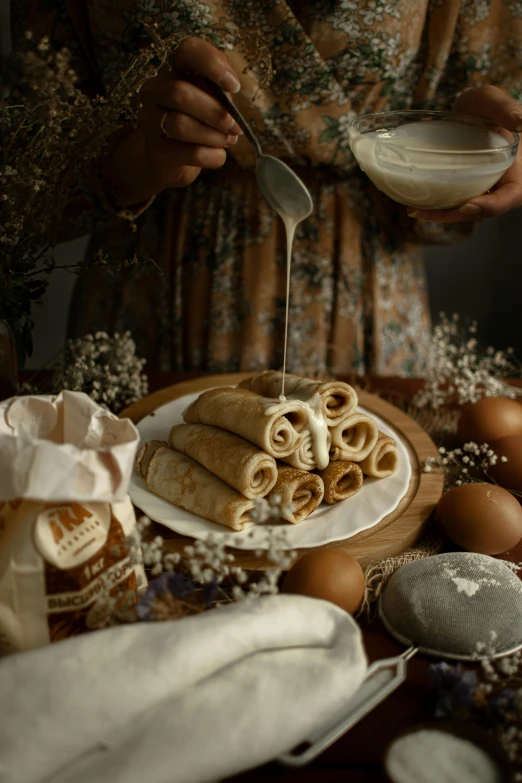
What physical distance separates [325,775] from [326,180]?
1.60m

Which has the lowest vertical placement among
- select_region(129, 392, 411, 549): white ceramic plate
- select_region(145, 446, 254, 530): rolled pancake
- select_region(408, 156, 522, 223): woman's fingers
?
select_region(129, 392, 411, 549): white ceramic plate

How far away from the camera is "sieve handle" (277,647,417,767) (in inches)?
27.5

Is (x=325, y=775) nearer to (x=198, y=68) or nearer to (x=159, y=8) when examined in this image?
(x=198, y=68)

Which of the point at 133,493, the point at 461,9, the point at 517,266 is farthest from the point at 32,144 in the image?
the point at 517,266

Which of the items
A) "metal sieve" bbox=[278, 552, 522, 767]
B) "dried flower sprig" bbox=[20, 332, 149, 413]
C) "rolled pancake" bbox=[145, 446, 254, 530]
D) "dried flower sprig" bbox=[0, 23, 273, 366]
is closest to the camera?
"metal sieve" bbox=[278, 552, 522, 767]

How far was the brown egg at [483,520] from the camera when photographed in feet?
3.59

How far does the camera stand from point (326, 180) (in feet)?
6.37

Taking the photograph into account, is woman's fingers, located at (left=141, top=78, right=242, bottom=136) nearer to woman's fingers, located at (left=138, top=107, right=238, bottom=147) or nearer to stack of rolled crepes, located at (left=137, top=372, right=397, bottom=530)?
woman's fingers, located at (left=138, top=107, right=238, bottom=147)

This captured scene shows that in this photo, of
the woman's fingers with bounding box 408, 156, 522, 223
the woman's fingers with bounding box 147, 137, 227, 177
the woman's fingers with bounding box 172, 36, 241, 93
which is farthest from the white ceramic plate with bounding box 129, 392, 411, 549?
the woman's fingers with bounding box 172, 36, 241, 93

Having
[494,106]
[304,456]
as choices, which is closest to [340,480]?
[304,456]

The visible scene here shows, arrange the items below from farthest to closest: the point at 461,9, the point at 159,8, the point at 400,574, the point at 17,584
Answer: the point at 461,9 → the point at 159,8 → the point at 400,574 → the point at 17,584

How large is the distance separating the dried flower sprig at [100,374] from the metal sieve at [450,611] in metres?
0.81

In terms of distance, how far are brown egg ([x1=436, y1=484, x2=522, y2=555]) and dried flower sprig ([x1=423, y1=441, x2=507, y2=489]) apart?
18 centimetres

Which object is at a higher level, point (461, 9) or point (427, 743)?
point (461, 9)
